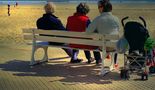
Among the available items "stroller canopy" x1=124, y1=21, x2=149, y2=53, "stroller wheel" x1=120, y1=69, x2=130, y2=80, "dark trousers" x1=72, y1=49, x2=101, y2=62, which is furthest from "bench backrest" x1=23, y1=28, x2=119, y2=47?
"dark trousers" x1=72, y1=49, x2=101, y2=62

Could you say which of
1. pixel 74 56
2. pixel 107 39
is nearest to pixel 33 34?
pixel 74 56

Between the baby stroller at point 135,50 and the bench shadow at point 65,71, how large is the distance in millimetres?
300

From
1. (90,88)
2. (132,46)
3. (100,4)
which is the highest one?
(100,4)

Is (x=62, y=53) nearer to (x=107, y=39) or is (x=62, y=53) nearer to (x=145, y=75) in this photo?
(x=107, y=39)

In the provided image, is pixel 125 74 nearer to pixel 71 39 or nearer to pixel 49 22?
pixel 71 39

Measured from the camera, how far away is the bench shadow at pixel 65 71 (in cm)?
841

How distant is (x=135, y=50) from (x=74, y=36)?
140 cm

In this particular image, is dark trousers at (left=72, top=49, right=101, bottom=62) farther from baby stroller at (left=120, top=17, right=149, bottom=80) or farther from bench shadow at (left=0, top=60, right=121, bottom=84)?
baby stroller at (left=120, top=17, right=149, bottom=80)

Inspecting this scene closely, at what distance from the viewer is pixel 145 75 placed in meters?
8.30

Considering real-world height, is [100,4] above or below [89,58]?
above

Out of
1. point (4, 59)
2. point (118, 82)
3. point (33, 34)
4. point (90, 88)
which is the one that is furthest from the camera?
point (4, 59)

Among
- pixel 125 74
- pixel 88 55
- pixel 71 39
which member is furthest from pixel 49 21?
pixel 125 74

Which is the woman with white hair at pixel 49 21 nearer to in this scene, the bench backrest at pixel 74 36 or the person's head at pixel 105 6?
the bench backrest at pixel 74 36

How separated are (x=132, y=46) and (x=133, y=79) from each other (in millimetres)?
689
